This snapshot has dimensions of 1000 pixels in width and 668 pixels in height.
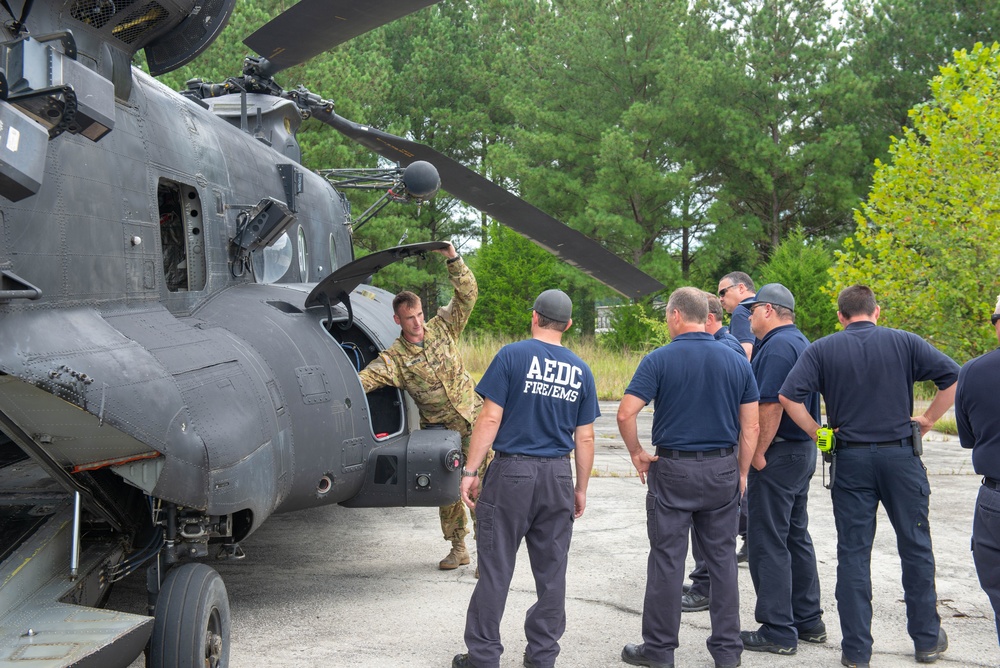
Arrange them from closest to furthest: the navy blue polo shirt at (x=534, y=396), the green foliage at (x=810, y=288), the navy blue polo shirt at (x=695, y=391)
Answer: the navy blue polo shirt at (x=534, y=396)
the navy blue polo shirt at (x=695, y=391)
the green foliage at (x=810, y=288)

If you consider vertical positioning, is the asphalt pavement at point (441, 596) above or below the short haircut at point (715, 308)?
below

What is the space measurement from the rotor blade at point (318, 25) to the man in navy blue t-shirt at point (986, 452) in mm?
3148

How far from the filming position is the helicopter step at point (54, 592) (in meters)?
3.35

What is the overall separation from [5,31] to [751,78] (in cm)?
2655

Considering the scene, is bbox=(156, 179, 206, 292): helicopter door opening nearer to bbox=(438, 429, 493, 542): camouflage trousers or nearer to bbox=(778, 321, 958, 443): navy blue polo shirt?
bbox=(438, 429, 493, 542): camouflage trousers

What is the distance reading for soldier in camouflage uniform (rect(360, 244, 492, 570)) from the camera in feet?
19.1

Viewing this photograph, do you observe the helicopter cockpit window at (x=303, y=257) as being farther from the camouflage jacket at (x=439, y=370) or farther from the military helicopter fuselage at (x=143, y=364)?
the camouflage jacket at (x=439, y=370)

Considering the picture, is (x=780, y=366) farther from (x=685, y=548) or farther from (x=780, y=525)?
(x=685, y=548)

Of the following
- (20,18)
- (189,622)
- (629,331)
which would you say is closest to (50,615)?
(189,622)

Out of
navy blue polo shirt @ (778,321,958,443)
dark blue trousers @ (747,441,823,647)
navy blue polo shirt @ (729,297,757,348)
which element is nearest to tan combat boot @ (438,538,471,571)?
dark blue trousers @ (747,441,823,647)

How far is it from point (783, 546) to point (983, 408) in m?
1.21

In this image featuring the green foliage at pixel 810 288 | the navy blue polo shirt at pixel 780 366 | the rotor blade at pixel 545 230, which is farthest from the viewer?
the green foliage at pixel 810 288

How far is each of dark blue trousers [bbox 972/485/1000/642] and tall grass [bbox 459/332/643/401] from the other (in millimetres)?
12574

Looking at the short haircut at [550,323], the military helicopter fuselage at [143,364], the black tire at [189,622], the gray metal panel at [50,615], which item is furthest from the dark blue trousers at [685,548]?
the gray metal panel at [50,615]
